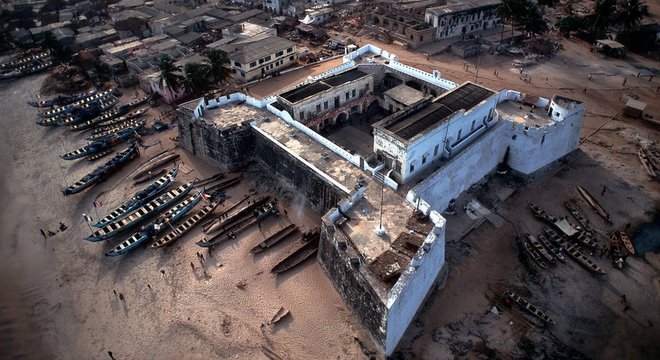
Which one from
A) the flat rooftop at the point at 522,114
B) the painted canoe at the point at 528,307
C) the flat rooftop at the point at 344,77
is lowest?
the painted canoe at the point at 528,307

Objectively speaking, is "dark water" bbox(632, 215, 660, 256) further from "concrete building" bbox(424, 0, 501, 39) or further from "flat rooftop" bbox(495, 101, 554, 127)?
"concrete building" bbox(424, 0, 501, 39)

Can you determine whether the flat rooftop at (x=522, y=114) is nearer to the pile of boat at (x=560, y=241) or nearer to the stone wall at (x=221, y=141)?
the pile of boat at (x=560, y=241)

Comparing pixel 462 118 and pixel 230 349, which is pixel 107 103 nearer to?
pixel 230 349

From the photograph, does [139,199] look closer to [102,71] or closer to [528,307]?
[102,71]

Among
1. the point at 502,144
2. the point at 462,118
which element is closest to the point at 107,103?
the point at 462,118

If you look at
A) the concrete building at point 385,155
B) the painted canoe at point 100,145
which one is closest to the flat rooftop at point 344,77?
the concrete building at point 385,155
